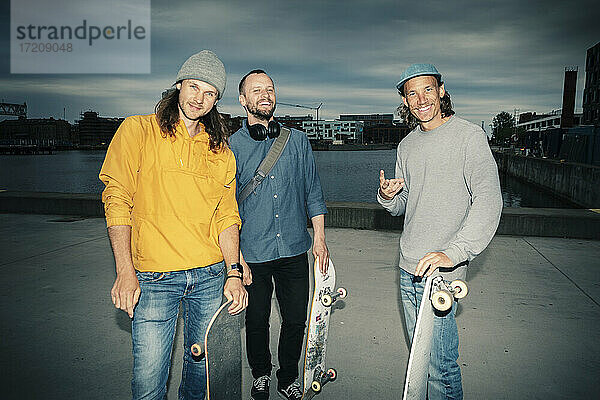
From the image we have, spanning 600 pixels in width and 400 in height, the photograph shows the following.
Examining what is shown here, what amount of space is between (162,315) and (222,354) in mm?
391

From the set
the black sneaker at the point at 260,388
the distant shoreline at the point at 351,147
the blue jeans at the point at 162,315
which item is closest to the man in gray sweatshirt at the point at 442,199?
the blue jeans at the point at 162,315

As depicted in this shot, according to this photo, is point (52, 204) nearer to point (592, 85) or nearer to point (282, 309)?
point (282, 309)

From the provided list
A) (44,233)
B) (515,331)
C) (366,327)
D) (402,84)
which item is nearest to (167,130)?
(402,84)

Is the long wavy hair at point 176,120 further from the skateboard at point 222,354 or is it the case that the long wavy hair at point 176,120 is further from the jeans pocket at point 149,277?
the skateboard at point 222,354

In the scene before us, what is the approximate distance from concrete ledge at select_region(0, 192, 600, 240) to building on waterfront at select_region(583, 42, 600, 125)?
75222 mm

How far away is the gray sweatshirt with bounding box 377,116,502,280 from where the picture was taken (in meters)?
2.06

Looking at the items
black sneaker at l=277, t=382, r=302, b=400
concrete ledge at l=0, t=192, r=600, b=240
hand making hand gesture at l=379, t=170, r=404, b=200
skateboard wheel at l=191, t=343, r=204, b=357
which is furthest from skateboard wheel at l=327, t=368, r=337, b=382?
concrete ledge at l=0, t=192, r=600, b=240

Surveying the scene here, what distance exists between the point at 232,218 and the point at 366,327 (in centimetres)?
237

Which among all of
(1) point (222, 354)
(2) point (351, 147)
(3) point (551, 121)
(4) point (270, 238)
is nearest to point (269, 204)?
(4) point (270, 238)

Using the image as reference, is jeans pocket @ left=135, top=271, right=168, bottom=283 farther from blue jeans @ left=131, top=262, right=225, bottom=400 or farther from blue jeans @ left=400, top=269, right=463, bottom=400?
blue jeans @ left=400, top=269, right=463, bottom=400

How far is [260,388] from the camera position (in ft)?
9.66

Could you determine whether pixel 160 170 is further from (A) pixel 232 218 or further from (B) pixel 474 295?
(B) pixel 474 295

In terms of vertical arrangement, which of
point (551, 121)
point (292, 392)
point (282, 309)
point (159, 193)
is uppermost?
point (551, 121)

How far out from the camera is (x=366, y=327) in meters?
4.14
